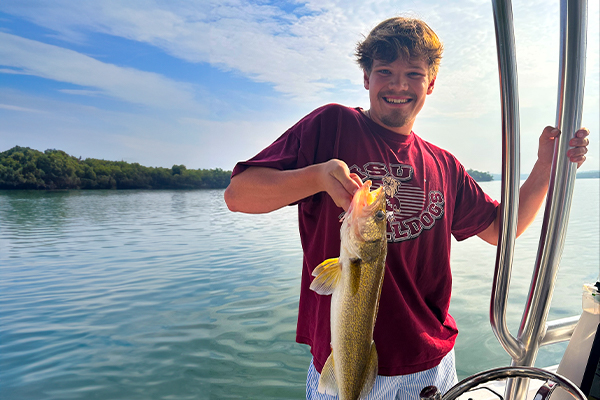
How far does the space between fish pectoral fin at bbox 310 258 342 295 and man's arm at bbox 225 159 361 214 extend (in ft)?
0.67

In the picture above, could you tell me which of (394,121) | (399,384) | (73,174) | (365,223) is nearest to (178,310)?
(399,384)

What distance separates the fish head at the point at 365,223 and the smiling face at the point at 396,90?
0.77 m

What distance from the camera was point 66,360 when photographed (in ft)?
22.4

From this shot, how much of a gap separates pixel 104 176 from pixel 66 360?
1153 inches

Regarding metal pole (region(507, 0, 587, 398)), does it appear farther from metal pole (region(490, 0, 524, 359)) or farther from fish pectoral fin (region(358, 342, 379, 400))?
fish pectoral fin (region(358, 342, 379, 400))

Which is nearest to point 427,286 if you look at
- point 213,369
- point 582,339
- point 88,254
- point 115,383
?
point 582,339

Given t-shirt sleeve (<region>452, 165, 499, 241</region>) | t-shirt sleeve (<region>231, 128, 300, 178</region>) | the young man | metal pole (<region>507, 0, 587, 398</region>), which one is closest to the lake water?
metal pole (<region>507, 0, 587, 398</region>)

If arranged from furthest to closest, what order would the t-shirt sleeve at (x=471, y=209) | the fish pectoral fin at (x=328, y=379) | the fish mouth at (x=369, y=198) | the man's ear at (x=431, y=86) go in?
the t-shirt sleeve at (x=471, y=209)
the man's ear at (x=431, y=86)
the fish pectoral fin at (x=328, y=379)
the fish mouth at (x=369, y=198)

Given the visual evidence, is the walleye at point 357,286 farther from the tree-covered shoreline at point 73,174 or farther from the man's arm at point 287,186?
the tree-covered shoreline at point 73,174

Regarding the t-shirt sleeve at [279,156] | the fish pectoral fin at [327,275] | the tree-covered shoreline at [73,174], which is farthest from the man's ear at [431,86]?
the tree-covered shoreline at [73,174]

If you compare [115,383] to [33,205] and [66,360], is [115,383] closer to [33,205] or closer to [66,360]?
[66,360]

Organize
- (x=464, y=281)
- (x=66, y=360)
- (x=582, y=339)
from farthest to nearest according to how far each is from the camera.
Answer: (x=464, y=281)
(x=66, y=360)
(x=582, y=339)

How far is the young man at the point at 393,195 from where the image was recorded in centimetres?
165

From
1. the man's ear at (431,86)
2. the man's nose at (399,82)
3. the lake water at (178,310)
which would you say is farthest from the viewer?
the lake water at (178,310)
